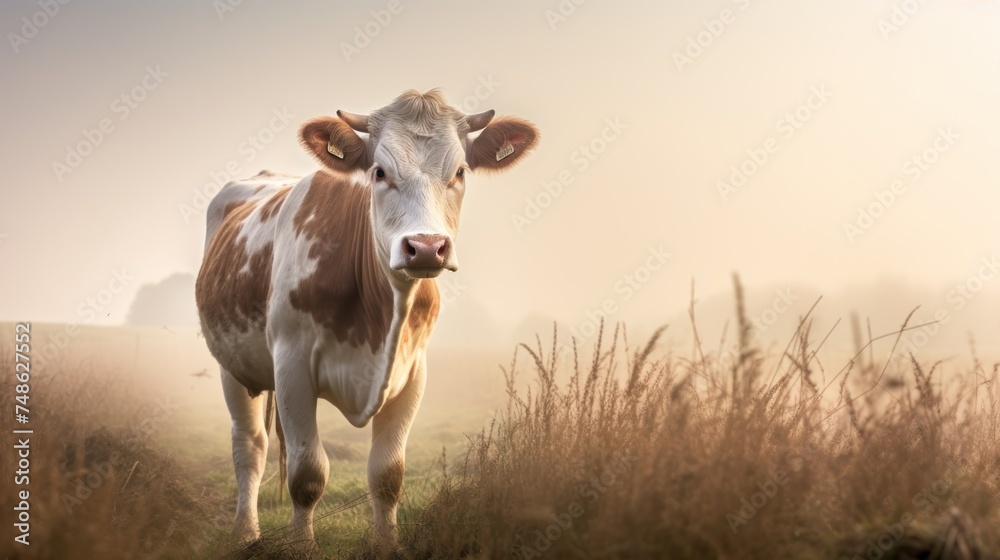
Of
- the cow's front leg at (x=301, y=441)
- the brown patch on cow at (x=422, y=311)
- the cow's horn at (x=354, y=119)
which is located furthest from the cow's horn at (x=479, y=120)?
the cow's front leg at (x=301, y=441)

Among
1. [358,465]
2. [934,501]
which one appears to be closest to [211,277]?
[358,465]

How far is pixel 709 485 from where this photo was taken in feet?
13.6

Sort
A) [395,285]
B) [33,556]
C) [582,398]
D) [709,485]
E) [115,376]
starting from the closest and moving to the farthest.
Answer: [709,485] < [33,556] < [582,398] < [395,285] < [115,376]

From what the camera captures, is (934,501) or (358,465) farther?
(358,465)

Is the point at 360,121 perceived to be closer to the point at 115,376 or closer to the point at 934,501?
the point at 934,501

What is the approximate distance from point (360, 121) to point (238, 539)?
344 centimetres

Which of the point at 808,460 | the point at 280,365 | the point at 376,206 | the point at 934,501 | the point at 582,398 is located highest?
the point at 376,206

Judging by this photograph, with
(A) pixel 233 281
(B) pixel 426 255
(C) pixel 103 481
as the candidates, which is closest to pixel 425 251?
(B) pixel 426 255

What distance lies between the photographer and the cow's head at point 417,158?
17.7 ft

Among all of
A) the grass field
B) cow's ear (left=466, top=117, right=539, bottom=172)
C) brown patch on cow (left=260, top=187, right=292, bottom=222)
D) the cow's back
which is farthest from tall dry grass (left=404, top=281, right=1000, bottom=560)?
brown patch on cow (left=260, top=187, right=292, bottom=222)

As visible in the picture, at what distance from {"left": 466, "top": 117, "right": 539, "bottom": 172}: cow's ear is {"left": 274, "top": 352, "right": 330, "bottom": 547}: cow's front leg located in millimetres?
2028

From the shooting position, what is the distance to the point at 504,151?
6715mm

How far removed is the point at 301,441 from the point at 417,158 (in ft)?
7.58

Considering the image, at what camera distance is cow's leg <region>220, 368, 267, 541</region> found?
8.20 meters
